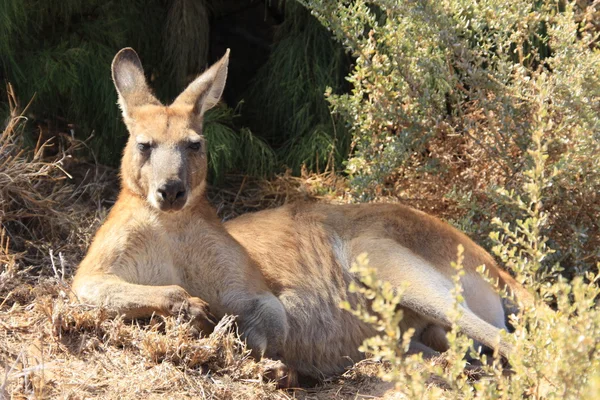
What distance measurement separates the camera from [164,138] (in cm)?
498

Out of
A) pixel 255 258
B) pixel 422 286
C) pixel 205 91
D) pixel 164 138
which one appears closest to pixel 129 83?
pixel 205 91

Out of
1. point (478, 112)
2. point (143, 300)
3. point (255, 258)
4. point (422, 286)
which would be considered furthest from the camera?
point (478, 112)

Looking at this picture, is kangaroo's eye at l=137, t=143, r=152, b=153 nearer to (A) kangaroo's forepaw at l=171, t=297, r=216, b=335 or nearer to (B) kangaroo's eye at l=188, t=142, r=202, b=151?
(B) kangaroo's eye at l=188, t=142, r=202, b=151

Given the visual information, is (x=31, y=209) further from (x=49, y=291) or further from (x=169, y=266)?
(x=169, y=266)

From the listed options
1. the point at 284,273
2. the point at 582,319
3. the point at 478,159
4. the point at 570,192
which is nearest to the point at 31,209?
the point at 284,273

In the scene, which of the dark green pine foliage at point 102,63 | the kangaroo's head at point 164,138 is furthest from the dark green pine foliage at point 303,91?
the kangaroo's head at point 164,138

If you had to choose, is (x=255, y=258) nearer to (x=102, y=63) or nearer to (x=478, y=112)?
(x=478, y=112)

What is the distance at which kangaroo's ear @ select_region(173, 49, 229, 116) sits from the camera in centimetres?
532

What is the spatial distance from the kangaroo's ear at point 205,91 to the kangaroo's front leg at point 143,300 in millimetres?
1287

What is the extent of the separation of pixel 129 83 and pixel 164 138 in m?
0.60

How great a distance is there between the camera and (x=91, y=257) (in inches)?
187

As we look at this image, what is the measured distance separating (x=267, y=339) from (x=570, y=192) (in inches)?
90.4

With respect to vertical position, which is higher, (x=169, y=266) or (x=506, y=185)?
(x=506, y=185)

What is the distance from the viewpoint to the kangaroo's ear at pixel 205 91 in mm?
5320
